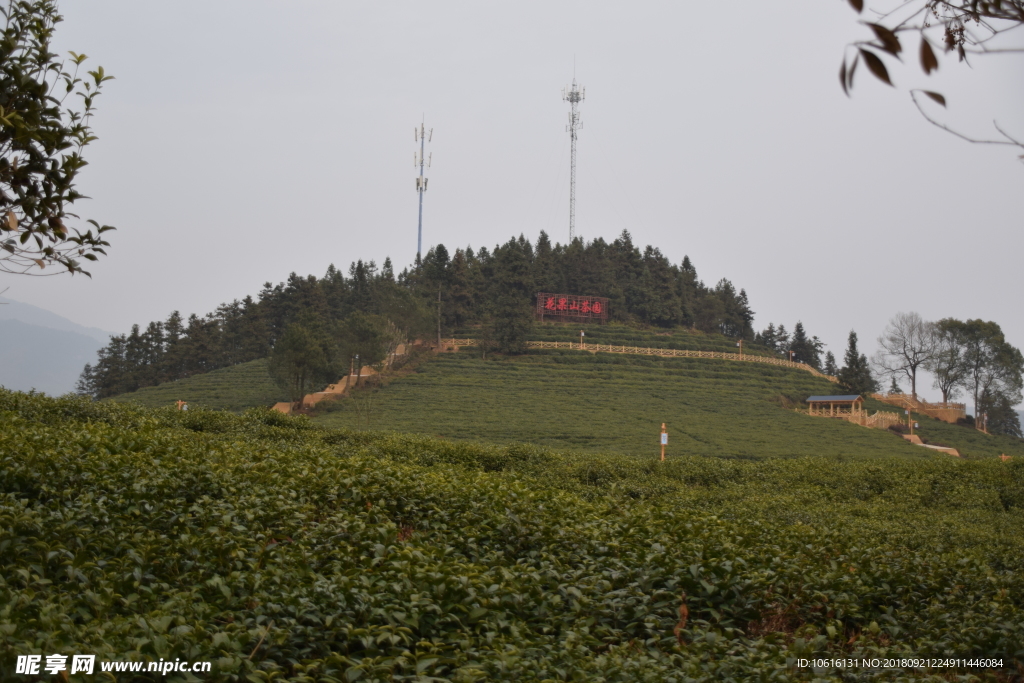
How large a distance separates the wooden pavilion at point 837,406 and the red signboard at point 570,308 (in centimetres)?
2063

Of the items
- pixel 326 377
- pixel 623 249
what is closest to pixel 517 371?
pixel 326 377

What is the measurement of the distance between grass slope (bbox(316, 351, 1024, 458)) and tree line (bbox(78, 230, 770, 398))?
291 cm

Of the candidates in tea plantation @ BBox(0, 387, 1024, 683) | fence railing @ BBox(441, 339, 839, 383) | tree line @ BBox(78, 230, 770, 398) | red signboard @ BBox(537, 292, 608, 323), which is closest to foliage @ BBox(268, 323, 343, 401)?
tree line @ BBox(78, 230, 770, 398)

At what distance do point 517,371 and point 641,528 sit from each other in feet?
131

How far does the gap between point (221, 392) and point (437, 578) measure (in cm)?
3983

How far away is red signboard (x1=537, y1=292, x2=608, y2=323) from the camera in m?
59.4

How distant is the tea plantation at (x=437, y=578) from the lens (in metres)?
3.28

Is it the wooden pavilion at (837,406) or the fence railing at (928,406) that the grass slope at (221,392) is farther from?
the fence railing at (928,406)

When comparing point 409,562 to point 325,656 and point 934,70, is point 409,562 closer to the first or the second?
point 325,656

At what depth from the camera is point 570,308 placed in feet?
198

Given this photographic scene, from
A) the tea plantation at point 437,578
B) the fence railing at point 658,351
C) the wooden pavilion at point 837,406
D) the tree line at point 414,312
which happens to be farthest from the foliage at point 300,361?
the tea plantation at point 437,578

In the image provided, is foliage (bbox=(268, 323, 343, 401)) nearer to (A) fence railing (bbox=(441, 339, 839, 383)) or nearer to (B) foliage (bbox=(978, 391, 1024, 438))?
(A) fence railing (bbox=(441, 339, 839, 383))

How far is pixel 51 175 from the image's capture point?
185 inches

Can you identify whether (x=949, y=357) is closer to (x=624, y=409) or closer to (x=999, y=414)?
(x=999, y=414)
